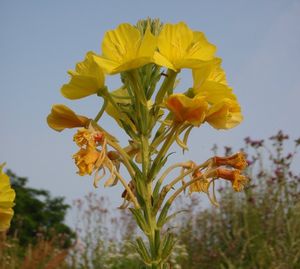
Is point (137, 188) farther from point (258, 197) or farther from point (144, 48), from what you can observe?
point (258, 197)

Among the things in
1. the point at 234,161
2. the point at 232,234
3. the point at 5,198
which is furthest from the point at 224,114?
the point at 232,234

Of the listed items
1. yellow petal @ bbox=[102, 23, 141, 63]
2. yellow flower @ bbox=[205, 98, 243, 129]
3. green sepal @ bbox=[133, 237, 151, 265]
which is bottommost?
green sepal @ bbox=[133, 237, 151, 265]

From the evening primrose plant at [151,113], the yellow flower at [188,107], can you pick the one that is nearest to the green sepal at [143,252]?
the evening primrose plant at [151,113]

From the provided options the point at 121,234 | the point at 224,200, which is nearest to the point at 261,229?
the point at 224,200

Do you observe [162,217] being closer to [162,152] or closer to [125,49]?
[162,152]

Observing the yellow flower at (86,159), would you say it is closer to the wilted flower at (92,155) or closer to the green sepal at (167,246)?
the wilted flower at (92,155)

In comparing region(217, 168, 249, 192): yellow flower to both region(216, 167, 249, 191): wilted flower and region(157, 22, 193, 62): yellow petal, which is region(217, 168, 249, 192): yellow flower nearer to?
region(216, 167, 249, 191): wilted flower

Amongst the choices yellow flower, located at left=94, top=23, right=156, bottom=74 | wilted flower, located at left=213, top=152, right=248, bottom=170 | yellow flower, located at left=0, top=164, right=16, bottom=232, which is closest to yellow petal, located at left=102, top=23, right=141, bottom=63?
yellow flower, located at left=94, top=23, right=156, bottom=74
